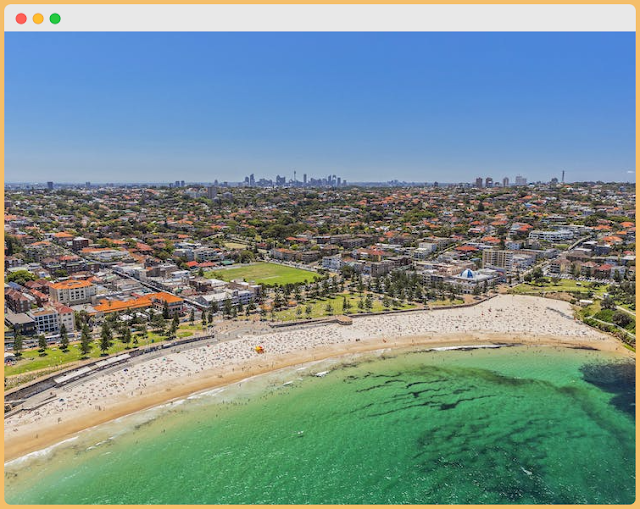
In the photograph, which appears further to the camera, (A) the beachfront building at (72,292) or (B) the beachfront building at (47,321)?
(A) the beachfront building at (72,292)

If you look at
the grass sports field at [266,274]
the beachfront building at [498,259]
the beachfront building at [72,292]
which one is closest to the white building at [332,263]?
the grass sports field at [266,274]

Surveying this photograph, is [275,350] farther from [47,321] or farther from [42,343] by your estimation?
[47,321]

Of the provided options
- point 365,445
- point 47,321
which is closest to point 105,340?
point 47,321

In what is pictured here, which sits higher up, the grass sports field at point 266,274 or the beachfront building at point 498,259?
the beachfront building at point 498,259

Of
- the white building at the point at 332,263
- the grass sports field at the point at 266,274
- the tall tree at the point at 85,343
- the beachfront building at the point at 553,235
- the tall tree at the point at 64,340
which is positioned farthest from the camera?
the beachfront building at the point at 553,235

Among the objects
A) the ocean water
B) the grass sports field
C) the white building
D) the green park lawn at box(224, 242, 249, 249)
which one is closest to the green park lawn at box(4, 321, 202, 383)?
the ocean water

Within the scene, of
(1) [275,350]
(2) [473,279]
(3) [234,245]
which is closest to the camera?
(1) [275,350]

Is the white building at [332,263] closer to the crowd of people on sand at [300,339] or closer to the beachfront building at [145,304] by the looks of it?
the crowd of people on sand at [300,339]
